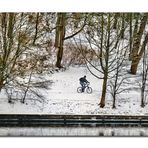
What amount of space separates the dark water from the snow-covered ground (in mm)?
177

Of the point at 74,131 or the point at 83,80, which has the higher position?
the point at 83,80

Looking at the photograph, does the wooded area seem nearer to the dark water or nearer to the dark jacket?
the dark jacket

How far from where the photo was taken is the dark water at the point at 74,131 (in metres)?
10.4

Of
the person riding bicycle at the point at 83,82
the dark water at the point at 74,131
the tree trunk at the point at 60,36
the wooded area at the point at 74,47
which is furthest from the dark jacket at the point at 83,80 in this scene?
the dark water at the point at 74,131

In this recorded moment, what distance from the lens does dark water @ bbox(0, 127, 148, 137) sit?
10383 millimetres

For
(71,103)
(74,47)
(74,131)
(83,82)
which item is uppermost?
(74,47)

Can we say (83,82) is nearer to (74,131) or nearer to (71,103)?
(71,103)

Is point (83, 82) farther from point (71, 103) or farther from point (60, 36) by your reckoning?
point (60, 36)

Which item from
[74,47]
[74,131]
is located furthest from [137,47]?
[74,131]

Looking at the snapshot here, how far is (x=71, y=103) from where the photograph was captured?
10.4 m

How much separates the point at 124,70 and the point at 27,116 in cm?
119

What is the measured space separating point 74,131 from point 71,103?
313mm
